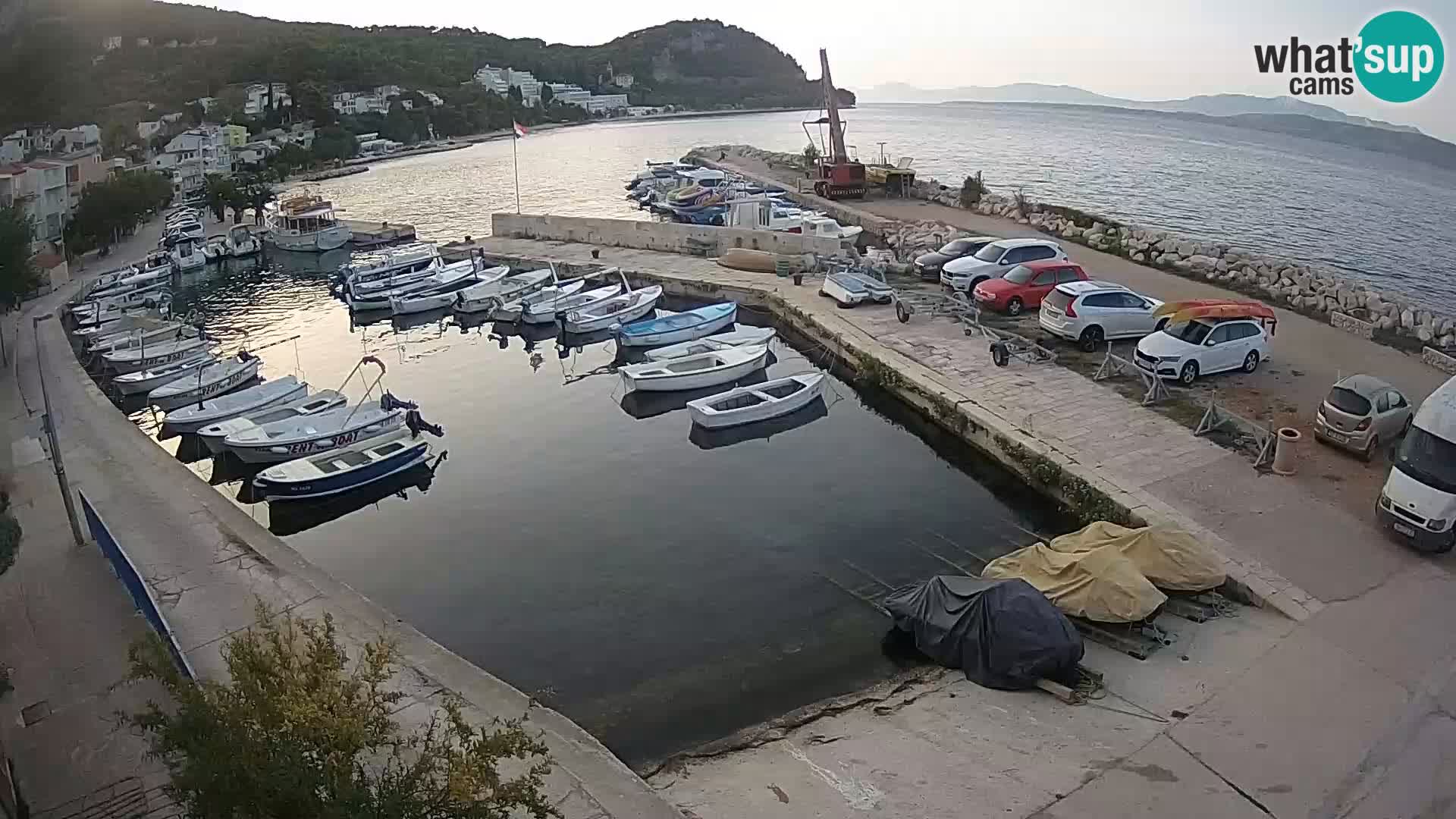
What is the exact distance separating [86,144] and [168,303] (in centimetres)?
3840

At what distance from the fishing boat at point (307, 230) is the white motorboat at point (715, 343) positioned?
2702 centimetres

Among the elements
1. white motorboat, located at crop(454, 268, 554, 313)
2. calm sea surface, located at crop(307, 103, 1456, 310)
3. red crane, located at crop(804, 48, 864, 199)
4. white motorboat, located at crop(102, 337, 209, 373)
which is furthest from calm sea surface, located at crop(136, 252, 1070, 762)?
calm sea surface, located at crop(307, 103, 1456, 310)

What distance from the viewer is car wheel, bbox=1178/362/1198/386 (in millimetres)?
18484

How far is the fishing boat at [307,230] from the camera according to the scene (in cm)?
4450

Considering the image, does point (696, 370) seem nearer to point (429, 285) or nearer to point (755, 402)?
point (755, 402)

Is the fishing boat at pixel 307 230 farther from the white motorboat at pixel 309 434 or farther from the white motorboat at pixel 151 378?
the white motorboat at pixel 309 434

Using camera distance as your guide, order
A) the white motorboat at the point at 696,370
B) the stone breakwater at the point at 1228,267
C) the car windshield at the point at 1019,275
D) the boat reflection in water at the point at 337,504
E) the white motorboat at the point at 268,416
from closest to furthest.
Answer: the boat reflection in water at the point at 337,504
the white motorboat at the point at 268,416
the stone breakwater at the point at 1228,267
the white motorboat at the point at 696,370
the car windshield at the point at 1019,275

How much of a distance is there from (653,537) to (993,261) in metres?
15.7

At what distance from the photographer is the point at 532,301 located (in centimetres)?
2984

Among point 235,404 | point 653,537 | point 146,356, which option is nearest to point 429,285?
point 146,356

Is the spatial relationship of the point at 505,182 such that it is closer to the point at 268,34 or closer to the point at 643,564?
the point at 643,564

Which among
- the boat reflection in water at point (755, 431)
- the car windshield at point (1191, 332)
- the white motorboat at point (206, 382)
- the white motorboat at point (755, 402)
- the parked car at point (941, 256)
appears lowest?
the boat reflection in water at point (755, 431)

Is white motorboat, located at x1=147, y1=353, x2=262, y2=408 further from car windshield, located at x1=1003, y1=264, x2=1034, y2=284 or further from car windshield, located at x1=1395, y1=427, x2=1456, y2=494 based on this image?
car windshield, located at x1=1395, y1=427, x2=1456, y2=494

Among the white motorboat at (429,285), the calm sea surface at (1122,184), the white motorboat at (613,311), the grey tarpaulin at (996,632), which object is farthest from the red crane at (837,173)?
the grey tarpaulin at (996,632)
